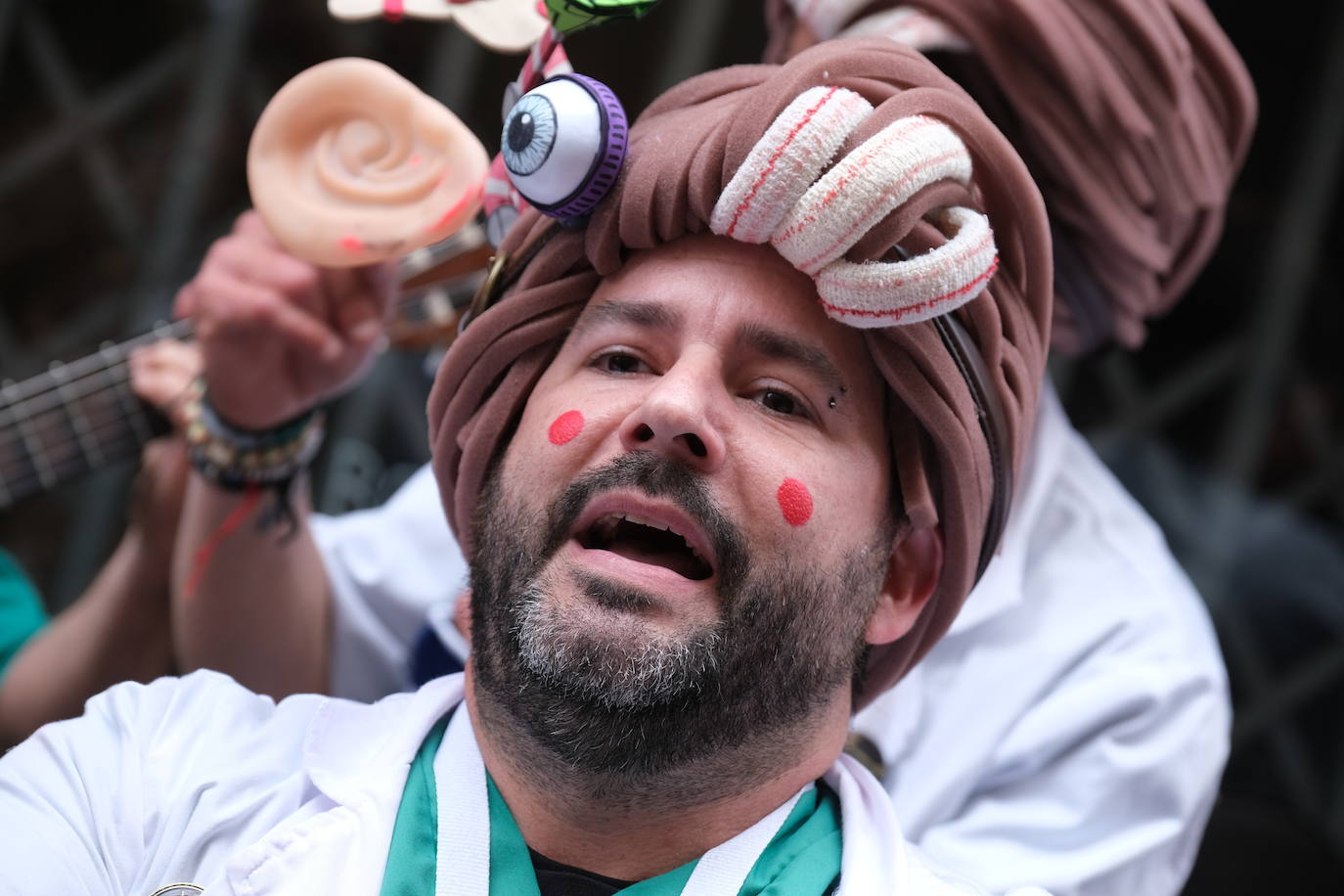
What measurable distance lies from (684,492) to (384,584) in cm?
110

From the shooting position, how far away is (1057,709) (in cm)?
201

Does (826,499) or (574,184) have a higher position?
(574,184)

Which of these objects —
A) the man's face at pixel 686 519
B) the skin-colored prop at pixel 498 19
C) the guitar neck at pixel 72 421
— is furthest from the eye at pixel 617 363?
the guitar neck at pixel 72 421

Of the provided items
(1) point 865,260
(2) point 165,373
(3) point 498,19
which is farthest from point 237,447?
(1) point 865,260

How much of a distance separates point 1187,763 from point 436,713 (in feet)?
3.62

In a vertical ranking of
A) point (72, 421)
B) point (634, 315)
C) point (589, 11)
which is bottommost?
point (72, 421)

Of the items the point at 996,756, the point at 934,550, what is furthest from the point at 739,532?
the point at 996,756

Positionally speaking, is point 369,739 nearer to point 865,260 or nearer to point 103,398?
point 865,260

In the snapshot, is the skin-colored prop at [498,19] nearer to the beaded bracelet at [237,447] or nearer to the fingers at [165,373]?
the beaded bracelet at [237,447]

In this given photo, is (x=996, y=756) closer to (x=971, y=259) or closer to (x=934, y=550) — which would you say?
(x=934, y=550)

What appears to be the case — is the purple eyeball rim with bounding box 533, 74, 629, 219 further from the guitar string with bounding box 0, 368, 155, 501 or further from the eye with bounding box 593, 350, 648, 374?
the guitar string with bounding box 0, 368, 155, 501

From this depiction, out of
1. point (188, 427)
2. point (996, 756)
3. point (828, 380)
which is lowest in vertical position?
point (996, 756)

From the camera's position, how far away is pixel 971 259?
1425mm

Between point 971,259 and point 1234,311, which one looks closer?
point 971,259
